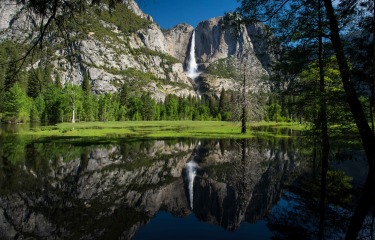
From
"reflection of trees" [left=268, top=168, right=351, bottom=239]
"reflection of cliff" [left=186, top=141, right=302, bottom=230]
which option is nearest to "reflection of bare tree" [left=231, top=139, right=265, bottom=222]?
"reflection of cliff" [left=186, top=141, right=302, bottom=230]

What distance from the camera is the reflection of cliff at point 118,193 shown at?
884 cm

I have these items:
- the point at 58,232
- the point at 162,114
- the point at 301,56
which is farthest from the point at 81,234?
the point at 162,114

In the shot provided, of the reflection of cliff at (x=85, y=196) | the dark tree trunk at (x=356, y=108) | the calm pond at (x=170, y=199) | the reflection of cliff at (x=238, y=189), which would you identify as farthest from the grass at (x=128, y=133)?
the dark tree trunk at (x=356, y=108)

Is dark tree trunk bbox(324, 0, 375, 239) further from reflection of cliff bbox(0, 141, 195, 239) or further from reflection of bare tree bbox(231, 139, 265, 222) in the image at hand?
reflection of cliff bbox(0, 141, 195, 239)

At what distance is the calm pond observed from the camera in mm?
8531

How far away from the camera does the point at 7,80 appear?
248 inches

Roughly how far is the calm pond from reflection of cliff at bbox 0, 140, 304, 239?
3cm

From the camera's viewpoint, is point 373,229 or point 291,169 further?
point 291,169

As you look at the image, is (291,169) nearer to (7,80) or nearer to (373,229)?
(373,229)

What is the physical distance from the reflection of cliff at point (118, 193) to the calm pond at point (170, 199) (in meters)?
0.03

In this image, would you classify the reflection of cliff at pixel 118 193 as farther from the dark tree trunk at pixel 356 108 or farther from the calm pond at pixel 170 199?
the dark tree trunk at pixel 356 108

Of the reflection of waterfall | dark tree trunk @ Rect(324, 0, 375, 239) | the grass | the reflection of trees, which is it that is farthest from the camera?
the grass

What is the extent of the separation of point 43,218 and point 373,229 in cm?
989

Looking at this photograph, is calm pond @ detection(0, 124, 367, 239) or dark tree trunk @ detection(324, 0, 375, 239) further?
dark tree trunk @ detection(324, 0, 375, 239)
